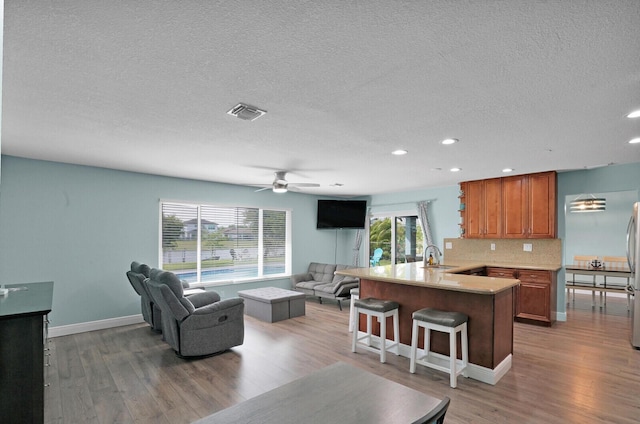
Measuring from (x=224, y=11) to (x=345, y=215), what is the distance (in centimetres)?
723

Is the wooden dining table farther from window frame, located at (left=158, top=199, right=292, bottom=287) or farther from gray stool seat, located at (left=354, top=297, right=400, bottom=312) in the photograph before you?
window frame, located at (left=158, top=199, right=292, bottom=287)

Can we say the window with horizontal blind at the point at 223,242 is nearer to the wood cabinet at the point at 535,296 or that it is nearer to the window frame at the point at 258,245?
the window frame at the point at 258,245

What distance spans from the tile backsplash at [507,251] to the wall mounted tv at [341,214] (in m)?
2.33

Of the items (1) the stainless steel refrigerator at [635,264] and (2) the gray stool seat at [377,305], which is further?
(1) the stainless steel refrigerator at [635,264]

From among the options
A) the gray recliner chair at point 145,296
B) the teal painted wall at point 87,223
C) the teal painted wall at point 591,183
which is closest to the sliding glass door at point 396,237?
the teal painted wall at point 591,183

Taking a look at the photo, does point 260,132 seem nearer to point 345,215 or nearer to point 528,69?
point 528,69

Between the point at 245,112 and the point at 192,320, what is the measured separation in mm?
2519

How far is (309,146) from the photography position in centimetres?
404

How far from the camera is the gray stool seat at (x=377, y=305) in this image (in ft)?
13.3

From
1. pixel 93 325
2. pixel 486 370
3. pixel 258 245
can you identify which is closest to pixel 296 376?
pixel 486 370

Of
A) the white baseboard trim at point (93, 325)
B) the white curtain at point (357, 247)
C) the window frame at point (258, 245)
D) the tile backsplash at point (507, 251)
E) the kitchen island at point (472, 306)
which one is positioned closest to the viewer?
the kitchen island at point (472, 306)

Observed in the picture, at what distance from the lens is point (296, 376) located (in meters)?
3.65

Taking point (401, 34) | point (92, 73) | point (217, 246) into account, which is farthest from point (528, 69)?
point (217, 246)

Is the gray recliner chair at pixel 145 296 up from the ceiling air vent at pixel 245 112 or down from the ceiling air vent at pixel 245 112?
down
